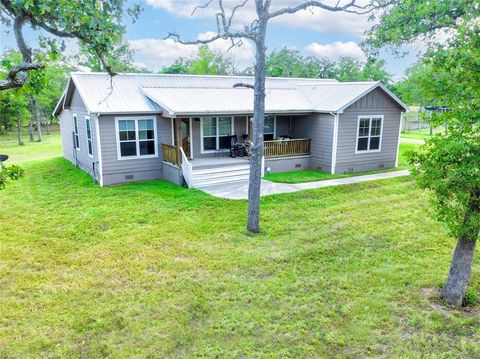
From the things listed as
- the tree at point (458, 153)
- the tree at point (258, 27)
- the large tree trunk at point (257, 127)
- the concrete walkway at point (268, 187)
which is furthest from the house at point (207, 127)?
the tree at point (458, 153)

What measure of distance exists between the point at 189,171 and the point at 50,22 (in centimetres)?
856

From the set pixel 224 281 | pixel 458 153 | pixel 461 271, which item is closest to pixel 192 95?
pixel 224 281

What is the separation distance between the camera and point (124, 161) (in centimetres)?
1354

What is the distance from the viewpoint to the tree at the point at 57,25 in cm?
381

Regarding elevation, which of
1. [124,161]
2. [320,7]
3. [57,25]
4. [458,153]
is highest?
[320,7]

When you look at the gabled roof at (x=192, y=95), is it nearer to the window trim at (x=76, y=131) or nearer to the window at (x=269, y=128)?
the window at (x=269, y=128)

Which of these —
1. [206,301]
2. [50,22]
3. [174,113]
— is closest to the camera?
[50,22]

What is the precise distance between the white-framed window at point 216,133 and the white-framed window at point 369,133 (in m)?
5.54

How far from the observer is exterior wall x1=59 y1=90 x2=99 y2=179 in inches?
536

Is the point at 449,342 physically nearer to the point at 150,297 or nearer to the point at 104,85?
the point at 150,297

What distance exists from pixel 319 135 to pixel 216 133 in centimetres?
446

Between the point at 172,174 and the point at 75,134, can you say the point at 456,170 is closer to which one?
the point at 172,174

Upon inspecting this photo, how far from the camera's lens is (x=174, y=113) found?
40.8ft

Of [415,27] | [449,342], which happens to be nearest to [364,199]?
[415,27]
